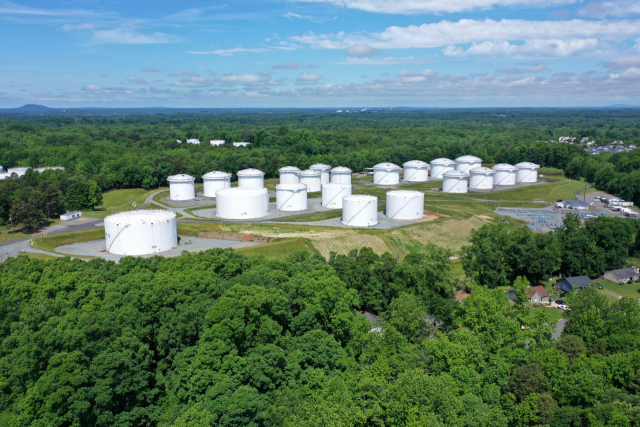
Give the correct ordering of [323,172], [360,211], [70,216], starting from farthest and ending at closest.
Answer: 1. [323,172]
2. [360,211]
3. [70,216]

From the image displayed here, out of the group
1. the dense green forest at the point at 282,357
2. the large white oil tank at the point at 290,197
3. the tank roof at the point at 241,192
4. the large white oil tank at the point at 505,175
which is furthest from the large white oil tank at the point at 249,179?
the dense green forest at the point at 282,357

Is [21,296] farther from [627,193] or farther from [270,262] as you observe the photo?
[627,193]

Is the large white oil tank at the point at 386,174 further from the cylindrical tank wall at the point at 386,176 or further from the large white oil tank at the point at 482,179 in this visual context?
the large white oil tank at the point at 482,179

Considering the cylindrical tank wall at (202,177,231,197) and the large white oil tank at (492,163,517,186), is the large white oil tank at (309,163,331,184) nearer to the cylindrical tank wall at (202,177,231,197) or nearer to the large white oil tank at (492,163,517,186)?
the cylindrical tank wall at (202,177,231,197)

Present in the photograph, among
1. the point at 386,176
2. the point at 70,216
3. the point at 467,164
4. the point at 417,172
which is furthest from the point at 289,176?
the point at 467,164

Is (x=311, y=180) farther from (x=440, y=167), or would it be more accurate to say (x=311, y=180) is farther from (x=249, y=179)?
(x=440, y=167)
